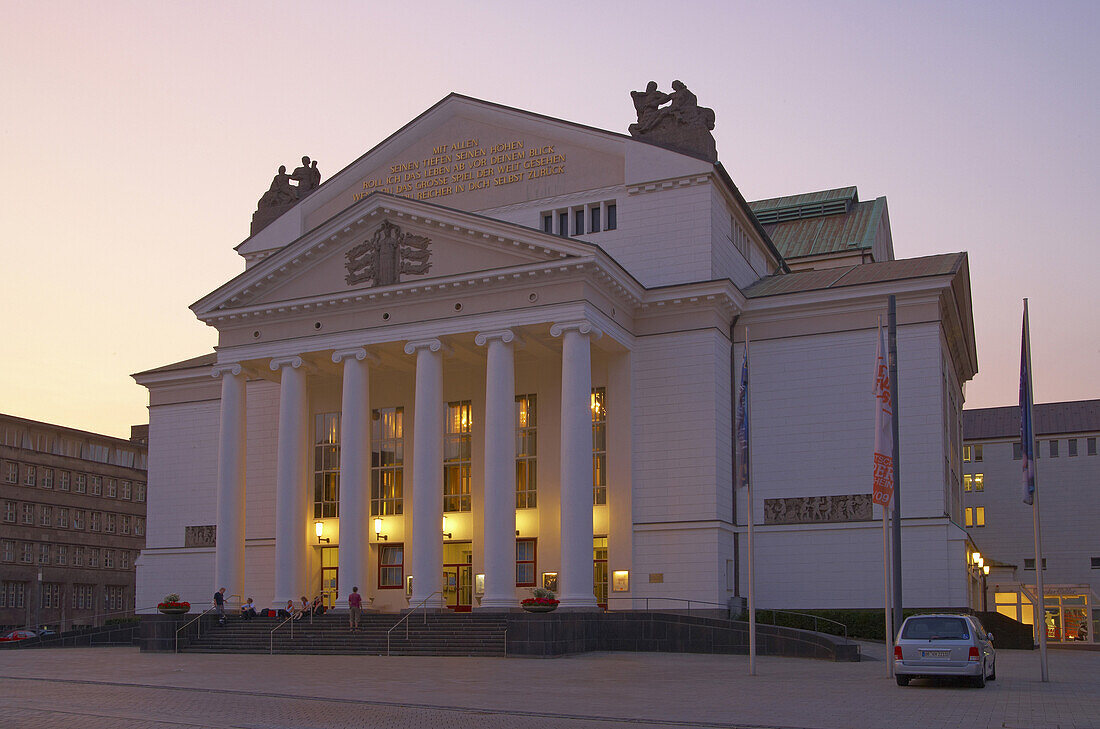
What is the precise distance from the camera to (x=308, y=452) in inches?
1957

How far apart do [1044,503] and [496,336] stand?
51971mm

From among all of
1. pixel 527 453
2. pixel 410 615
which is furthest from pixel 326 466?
pixel 410 615

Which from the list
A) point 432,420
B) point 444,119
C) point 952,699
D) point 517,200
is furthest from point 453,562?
point 952,699

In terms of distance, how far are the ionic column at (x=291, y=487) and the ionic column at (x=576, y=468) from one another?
35.0ft

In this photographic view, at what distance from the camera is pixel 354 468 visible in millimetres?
42969

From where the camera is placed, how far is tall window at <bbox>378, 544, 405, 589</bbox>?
47.4 m

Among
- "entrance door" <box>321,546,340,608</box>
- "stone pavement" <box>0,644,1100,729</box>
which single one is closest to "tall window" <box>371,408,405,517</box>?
"entrance door" <box>321,546,340,608</box>

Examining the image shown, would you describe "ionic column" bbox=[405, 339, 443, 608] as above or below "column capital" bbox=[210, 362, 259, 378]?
below

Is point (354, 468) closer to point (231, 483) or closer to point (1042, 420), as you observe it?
point (231, 483)

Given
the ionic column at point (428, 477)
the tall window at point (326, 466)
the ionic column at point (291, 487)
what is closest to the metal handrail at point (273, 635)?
the ionic column at point (291, 487)

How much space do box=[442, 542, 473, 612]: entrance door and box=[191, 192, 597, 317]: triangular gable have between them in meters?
11.1

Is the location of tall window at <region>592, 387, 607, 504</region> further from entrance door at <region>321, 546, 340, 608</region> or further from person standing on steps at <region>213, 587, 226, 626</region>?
person standing on steps at <region>213, 587, 226, 626</region>

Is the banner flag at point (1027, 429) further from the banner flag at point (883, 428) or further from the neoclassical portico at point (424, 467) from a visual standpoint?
the neoclassical portico at point (424, 467)

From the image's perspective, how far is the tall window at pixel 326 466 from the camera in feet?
161
